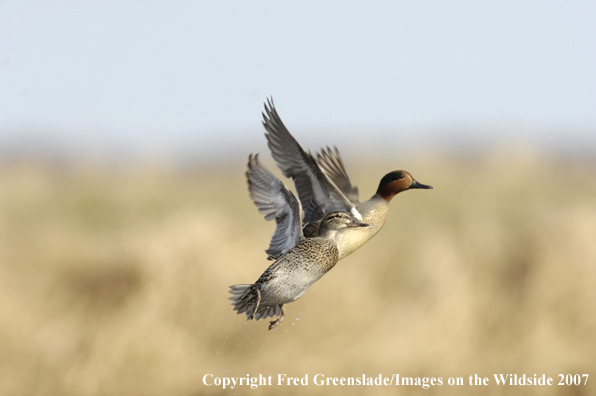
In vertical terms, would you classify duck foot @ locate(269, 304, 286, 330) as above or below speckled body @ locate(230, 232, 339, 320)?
below

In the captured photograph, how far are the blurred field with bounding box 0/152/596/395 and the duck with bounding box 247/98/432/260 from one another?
2785 millimetres

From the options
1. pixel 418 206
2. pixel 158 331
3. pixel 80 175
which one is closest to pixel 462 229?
pixel 418 206

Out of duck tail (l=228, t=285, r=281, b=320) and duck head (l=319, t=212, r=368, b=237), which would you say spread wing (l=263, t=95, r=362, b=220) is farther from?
duck tail (l=228, t=285, r=281, b=320)

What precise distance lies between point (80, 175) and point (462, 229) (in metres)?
7.59

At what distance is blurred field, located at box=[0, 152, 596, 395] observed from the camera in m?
6.70

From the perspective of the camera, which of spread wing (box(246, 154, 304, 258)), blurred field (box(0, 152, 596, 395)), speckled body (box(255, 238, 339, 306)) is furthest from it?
blurred field (box(0, 152, 596, 395))

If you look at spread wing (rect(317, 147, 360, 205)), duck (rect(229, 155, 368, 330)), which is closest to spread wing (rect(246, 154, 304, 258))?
duck (rect(229, 155, 368, 330))

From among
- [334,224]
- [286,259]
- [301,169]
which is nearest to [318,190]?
[301,169]

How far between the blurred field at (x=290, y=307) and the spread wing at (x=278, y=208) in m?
2.98

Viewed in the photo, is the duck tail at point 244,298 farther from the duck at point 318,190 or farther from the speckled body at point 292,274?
the duck at point 318,190

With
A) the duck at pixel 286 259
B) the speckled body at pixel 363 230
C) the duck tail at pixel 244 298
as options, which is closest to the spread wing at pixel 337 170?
the speckled body at pixel 363 230

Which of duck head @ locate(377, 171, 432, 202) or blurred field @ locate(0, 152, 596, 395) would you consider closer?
duck head @ locate(377, 171, 432, 202)

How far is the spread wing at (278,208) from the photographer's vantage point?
274 centimetres

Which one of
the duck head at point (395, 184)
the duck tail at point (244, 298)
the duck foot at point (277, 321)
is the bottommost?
the duck foot at point (277, 321)
